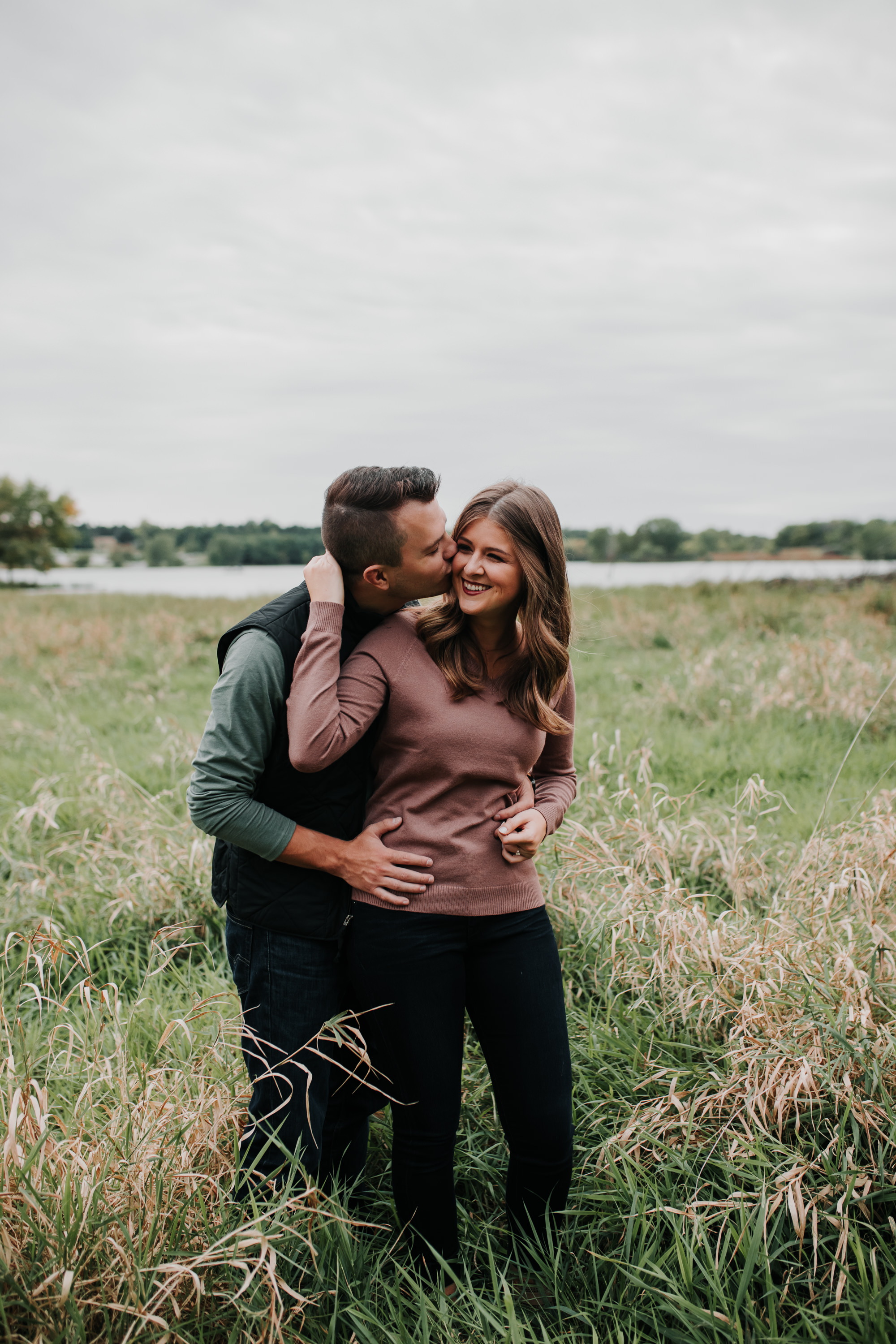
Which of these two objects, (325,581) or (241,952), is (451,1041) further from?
(325,581)

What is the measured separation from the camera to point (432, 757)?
7.14ft

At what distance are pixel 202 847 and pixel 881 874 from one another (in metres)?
3.23


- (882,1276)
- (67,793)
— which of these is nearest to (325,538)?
(882,1276)

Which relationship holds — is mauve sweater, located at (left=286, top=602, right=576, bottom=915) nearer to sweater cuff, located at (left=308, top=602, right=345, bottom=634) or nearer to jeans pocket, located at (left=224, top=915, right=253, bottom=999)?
sweater cuff, located at (left=308, top=602, right=345, bottom=634)

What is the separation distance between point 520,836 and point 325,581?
2.84ft

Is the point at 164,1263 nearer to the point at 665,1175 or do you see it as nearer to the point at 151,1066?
the point at 151,1066

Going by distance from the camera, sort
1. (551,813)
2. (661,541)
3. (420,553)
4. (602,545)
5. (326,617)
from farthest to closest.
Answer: (661,541), (602,545), (551,813), (420,553), (326,617)

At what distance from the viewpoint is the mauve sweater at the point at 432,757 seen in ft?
6.93

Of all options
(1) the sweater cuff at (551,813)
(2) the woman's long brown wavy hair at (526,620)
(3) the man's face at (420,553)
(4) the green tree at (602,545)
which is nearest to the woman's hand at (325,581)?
(3) the man's face at (420,553)

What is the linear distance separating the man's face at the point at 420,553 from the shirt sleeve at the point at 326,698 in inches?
8.5

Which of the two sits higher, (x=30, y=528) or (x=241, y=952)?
(x=30, y=528)

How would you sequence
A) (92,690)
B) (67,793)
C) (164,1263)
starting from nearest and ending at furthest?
1. (164,1263)
2. (67,793)
3. (92,690)

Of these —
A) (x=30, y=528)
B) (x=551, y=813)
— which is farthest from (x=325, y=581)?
(x=30, y=528)

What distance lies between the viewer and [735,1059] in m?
2.49
